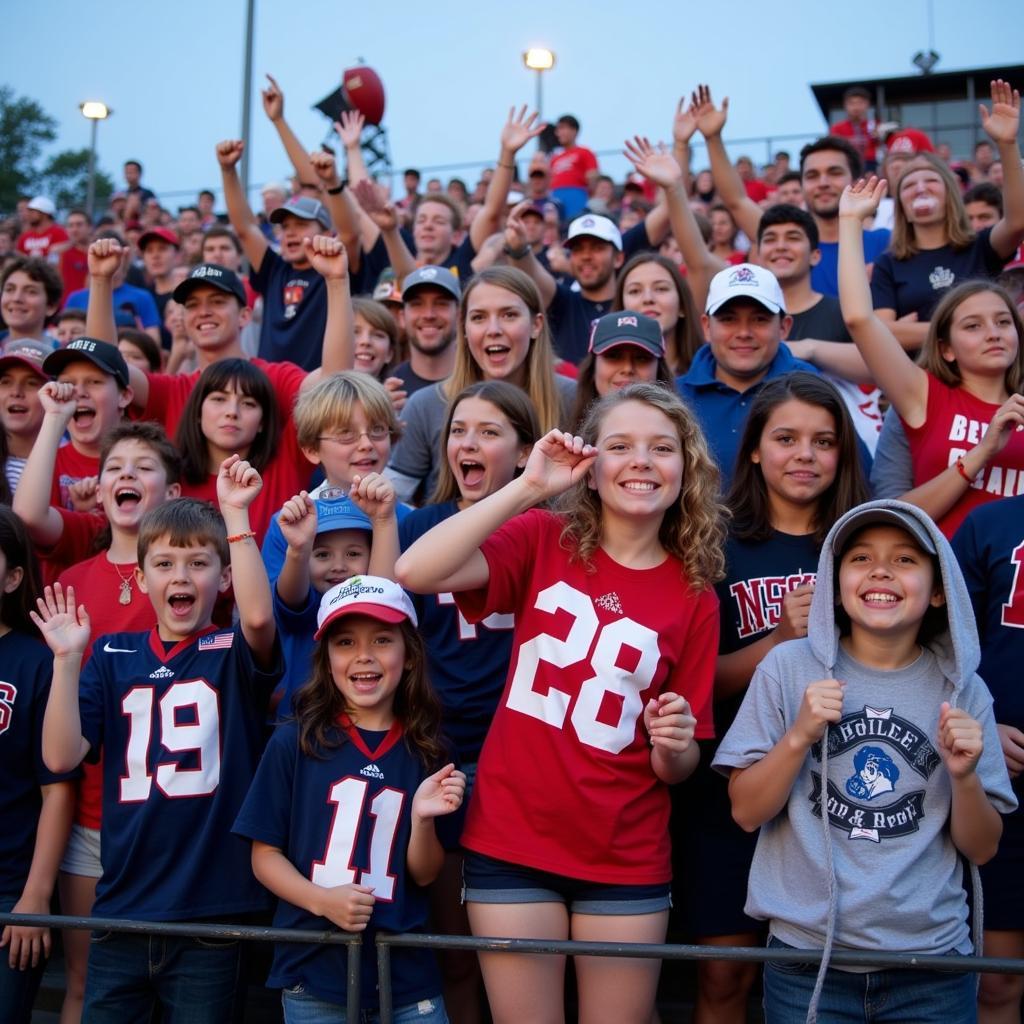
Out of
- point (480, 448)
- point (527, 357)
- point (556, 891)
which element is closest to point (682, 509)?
point (480, 448)

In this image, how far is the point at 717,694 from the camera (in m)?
3.34

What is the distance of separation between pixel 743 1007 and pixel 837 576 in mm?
1245

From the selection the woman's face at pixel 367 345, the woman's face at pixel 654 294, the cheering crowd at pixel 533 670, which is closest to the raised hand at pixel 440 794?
the cheering crowd at pixel 533 670

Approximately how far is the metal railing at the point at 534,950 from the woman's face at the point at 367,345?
3.51 m

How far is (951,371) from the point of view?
159 inches

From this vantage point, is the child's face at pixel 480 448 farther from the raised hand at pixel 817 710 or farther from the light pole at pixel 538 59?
the light pole at pixel 538 59

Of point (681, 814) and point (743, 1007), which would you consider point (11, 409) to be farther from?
point (743, 1007)

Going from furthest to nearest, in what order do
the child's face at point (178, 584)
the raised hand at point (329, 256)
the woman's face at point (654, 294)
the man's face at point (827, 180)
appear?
the man's face at point (827, 180)
the woman's face at point (654, 294)
the raised hand at point (329, 256)
the child's face at point (178, 584)

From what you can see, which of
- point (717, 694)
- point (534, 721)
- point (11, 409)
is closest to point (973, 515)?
point (717, 694)

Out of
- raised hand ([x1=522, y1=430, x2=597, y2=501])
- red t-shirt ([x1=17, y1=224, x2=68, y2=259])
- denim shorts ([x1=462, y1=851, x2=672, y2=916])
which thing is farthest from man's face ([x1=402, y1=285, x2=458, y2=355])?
red t-shirt ([x1=17, y1=224, x2=68, y2=259])

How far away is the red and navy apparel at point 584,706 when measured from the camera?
2.80 meters

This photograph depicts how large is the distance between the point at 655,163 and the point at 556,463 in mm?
3057

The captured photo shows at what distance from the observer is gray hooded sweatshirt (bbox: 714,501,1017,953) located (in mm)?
2645

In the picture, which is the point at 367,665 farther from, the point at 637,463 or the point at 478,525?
the point at 637,463
